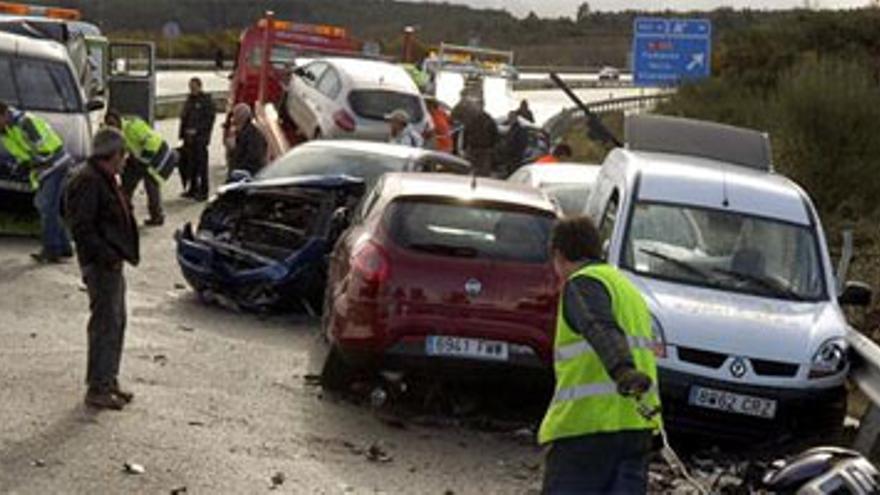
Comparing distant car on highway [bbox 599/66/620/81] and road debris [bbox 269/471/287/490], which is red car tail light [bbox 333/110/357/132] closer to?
road debris [bbox 269/471/287/490]

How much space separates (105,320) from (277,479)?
193 centimetres

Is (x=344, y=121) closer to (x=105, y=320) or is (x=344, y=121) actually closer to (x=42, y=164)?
(x=42, y=164)

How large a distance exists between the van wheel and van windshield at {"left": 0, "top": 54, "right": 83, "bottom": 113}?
8.45 meters

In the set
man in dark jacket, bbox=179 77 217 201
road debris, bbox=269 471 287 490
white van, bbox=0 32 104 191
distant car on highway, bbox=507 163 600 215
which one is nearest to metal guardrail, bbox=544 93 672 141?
man in dark jacket, bbox=179 77 217 201

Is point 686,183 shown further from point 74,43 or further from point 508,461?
point 74,43

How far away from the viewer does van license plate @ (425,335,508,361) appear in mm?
9812

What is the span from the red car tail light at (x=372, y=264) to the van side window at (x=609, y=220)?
1.85 metres

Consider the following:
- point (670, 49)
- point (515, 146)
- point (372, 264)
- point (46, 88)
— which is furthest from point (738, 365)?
point (670, 49)

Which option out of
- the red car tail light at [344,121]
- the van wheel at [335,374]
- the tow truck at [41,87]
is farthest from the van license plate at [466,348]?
the red car tail light at [344,121]

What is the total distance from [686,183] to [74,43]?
19389 mm

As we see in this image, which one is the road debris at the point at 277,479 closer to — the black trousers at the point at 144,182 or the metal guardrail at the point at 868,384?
the metal guardrail at the point at 868,384

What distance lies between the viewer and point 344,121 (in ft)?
70.3

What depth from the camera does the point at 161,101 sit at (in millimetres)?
43938

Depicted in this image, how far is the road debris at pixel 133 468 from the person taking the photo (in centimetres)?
786
